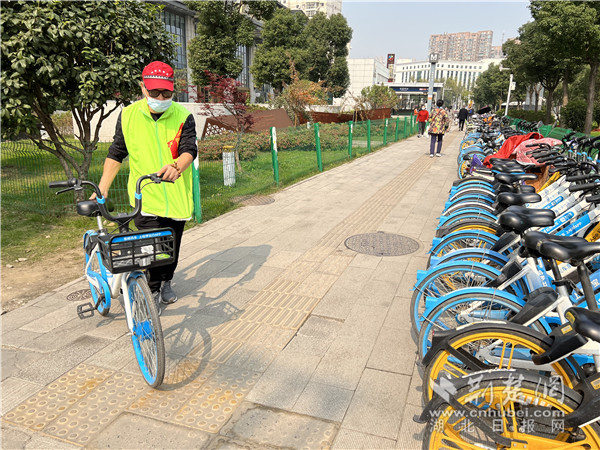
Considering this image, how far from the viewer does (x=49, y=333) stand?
11.7 feet

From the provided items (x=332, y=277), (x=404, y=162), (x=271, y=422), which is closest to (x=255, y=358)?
(x=271, y=422)

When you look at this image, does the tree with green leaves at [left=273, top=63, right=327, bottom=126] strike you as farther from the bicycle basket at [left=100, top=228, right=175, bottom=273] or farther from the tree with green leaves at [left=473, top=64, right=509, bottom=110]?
the tree with green leaves at [left=473, top=64, right=509, bottom=110]

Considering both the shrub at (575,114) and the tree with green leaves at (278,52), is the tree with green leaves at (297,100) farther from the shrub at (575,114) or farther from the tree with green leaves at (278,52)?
the shrub at (575,114)

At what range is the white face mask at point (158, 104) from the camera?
3246 mm

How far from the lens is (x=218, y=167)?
8.95 m

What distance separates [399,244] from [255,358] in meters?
3.15

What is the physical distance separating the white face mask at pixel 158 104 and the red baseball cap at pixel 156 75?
4.1 inches

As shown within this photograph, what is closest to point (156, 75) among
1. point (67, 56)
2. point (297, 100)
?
Result: point (67, 56)

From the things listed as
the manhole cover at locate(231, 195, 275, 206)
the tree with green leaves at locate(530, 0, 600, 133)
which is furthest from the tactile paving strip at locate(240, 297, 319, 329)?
the tree with green leaves at locate(530, 0, 600, 133)

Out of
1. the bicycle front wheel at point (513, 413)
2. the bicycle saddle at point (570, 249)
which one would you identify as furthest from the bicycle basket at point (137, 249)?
the bicycle saddle at point (570, 249)

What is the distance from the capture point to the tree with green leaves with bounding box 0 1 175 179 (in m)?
5.77

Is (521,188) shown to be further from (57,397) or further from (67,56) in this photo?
(67,56)

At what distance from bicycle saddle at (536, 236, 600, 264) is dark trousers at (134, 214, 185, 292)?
2.73 m

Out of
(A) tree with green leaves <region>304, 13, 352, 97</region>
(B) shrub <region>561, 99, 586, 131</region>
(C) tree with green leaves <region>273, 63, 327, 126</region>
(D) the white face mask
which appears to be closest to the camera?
(D) the white face mask
